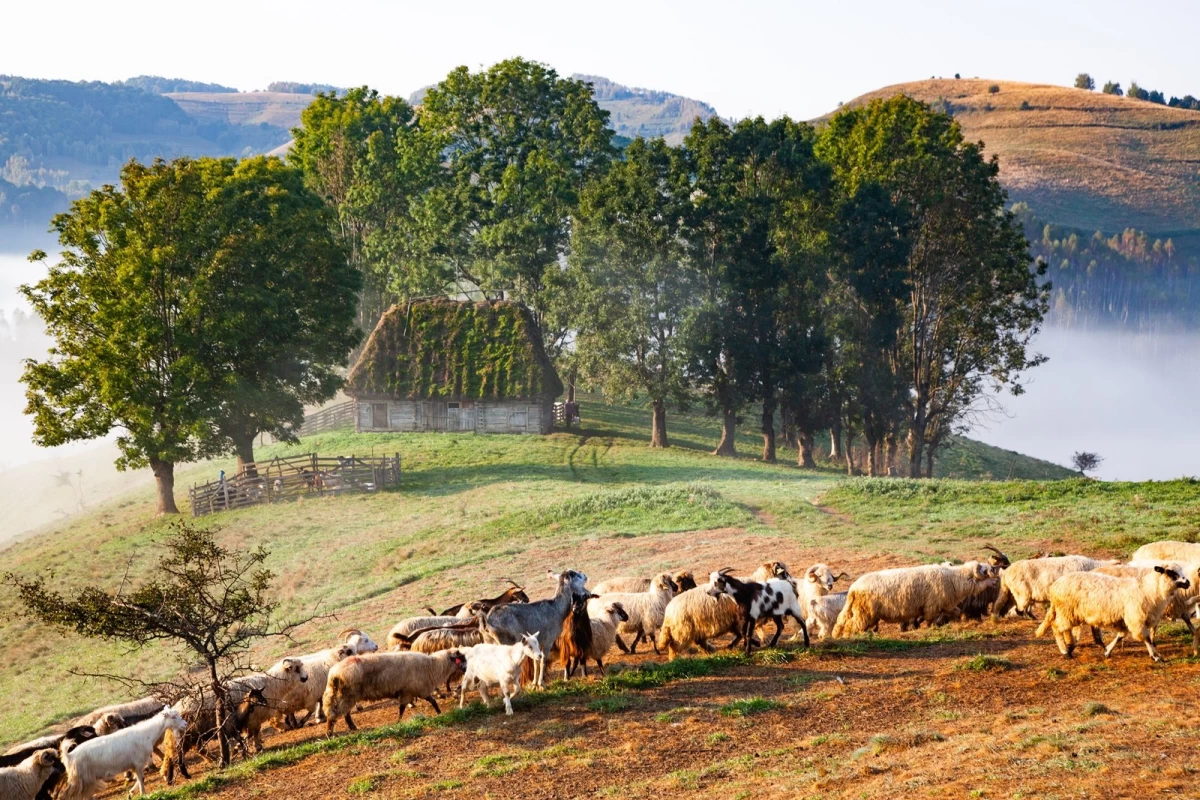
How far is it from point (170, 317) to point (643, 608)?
33497mm

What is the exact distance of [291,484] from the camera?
46.7 metres

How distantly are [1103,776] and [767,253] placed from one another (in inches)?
1801

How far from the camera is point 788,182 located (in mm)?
55406

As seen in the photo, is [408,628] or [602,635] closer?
[602,635]

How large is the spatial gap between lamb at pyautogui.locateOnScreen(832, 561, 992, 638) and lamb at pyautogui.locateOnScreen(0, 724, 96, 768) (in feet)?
40.2

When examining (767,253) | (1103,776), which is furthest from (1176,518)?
(767,253)

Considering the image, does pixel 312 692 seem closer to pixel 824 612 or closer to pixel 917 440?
pixel 824 612

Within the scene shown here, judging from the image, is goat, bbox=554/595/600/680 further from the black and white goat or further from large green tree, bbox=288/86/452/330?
large green tree, bbox=288/86/452/330

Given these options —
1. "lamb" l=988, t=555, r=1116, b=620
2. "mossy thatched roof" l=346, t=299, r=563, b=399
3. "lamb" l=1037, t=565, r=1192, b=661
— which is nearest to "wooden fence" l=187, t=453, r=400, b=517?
"mossy thatched roof" l=346, t=299, r=563, b=399

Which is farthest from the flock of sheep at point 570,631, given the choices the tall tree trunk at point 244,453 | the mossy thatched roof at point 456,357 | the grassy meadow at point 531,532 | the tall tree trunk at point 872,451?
the mossy thatched roof at point 456,357

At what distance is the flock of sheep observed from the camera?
15.2 meters

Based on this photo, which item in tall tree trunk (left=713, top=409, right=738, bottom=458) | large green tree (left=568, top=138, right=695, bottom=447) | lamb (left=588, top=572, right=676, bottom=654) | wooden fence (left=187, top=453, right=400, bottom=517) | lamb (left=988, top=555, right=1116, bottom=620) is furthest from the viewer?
tall tree trunk (left=713, top=409, right=738, bottom=458)

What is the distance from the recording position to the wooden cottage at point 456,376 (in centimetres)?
6053

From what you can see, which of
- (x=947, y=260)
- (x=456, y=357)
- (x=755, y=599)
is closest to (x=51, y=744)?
(x=755, y=599)
